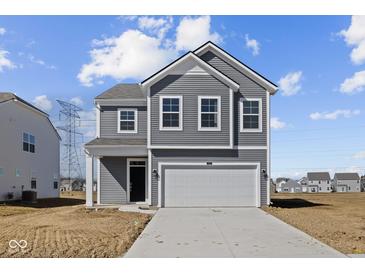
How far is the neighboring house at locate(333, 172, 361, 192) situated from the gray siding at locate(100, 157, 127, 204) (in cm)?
7881

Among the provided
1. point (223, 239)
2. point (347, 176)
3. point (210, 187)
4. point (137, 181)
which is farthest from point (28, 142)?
point (347, 176)

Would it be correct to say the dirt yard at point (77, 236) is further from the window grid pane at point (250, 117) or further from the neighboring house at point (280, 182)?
the neighboring house at point (280, 182)

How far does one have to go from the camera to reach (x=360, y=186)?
9044 centimetres

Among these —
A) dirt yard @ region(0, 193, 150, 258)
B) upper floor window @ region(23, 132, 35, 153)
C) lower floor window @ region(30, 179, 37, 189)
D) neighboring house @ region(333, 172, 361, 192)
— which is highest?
upper floor window @ region(23, 132, 35, 153)

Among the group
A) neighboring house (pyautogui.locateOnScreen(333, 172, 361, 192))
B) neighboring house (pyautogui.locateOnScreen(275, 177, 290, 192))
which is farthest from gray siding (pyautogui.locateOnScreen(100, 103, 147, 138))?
neighboring house (pyautogui.locateOnScreen(275, 177, 290, 192))

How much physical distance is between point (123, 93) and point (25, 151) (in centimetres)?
1112

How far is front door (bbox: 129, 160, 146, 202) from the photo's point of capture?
21.4 m

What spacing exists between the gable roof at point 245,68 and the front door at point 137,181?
6.76 meters

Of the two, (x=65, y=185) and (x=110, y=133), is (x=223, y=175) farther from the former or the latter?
(x=65, y=185)

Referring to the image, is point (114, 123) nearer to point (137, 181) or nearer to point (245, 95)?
point (137, 181)

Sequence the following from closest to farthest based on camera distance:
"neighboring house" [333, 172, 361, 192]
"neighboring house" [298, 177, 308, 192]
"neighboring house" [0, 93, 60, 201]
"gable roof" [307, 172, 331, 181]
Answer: "neighboring house" [0, 93, 60, 201] → "neighboring house" [333, 172, 361, 192] → "gable roof" [307, 172, 331, 181] → "neighboring house" [298, 177, 308, 192]

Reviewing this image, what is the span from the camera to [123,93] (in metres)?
22.5

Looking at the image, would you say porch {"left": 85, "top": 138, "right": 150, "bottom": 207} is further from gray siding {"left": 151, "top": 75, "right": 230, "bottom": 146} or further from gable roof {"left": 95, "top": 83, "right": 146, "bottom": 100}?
gable roof {"left": 95, "top": 83, "right": 146, "bottom": 100}

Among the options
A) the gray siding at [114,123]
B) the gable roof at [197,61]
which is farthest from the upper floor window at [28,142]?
the gable roof at [197,61]
